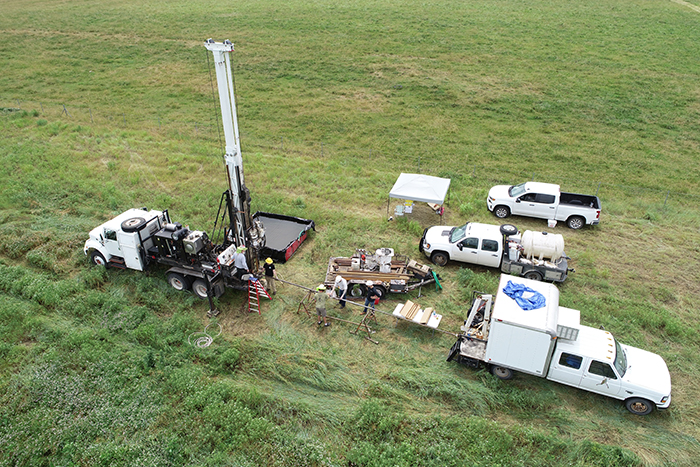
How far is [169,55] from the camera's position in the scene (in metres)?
46.7

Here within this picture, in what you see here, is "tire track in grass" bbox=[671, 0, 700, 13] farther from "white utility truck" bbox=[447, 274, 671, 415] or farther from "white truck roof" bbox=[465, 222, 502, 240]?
"white utility truck" bbox=[447, 274, 671, 415]

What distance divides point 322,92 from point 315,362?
29.6 metres

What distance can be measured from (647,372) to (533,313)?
11.0 feet

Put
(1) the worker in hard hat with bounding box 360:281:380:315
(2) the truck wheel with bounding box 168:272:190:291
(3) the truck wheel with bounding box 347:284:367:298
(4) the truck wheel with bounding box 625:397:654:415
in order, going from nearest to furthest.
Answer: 1. (4) the truck wheel with bounding box 625:397:654:415
2. (1) the worker in hard hat with bounding box 360:281:380:315
3. (2) the truck wheel with bounding box 168:272:190:291
4. (3) the truck wheel with bounding box 347:284:367:298

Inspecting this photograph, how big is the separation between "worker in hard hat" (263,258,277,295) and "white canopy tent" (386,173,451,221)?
7461 mm

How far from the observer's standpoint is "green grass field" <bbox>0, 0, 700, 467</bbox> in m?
10.8

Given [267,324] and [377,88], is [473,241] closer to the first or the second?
[267,324]

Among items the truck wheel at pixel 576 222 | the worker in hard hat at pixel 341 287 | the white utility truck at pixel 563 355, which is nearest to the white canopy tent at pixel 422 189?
the truck wheel at pixel 576 222

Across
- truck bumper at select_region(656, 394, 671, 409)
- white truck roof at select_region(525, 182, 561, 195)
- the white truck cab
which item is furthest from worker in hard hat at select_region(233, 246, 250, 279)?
white truck roof at select_region(525, 182, 561, 195)

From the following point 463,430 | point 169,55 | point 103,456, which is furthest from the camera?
point 169,55

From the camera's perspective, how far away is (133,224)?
51.0 feet

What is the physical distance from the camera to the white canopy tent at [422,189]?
19.8 metres

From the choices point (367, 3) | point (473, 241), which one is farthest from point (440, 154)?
point (367, 3)

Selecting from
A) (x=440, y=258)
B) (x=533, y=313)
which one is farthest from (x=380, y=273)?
(x=533, y=313)
